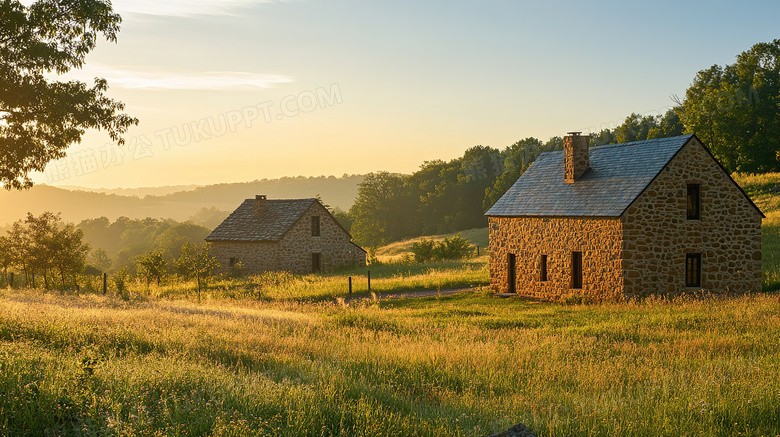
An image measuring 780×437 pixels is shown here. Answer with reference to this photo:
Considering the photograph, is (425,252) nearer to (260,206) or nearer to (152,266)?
(260,206)

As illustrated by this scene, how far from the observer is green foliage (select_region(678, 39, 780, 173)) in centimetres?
5106

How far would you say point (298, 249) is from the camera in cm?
4147

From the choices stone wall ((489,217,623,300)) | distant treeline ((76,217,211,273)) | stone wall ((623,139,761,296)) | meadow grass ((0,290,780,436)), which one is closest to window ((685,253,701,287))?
stone wall ((623,139,761,296))

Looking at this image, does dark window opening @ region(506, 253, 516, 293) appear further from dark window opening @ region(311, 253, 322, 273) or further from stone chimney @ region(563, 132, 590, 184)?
dark window opening @ region(311, 253, 322, 273)

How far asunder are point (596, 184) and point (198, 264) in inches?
815

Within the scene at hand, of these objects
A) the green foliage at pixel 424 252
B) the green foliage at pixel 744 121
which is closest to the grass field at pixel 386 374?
the green foliage at pixel 424 252

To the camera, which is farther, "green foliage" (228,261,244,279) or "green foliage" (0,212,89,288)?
"green foliage" (228,261,244,279)

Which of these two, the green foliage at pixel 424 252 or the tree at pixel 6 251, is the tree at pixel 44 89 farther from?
the green foliage at pixel 424 252

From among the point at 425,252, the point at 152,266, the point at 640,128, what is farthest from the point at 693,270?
the point at 640,128

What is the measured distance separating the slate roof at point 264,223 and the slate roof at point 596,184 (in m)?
18.2

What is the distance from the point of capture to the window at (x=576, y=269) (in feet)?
80.7

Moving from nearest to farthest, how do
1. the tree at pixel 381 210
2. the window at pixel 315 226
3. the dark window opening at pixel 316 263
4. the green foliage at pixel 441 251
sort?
the dark window opening at pixel 316 263 < the window at pixel 315 226 < the green foliage at pixel 441 251 < the tree at pixel 381 210

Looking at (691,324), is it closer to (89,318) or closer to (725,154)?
(89,318)

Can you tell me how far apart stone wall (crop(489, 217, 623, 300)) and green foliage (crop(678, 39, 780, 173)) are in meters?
34.8
